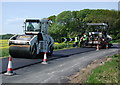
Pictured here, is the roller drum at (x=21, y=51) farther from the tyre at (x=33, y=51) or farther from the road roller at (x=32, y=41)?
the tyre at (x=33, y=51)

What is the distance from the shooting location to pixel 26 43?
15.3 m

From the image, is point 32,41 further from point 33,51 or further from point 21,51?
point 21,51

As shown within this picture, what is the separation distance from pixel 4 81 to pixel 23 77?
93 cm

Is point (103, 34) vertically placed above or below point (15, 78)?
above

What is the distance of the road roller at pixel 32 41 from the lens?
49.9ft

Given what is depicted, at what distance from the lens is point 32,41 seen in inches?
607

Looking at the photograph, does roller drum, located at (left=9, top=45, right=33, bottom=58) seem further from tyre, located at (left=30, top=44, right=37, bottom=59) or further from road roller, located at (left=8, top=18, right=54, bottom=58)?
tyre, located at (left=30, top=44, right=37, bottom=59)

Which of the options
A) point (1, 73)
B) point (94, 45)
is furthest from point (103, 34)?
point (1, 73)

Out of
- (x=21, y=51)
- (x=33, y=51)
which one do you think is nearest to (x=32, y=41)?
(x=33, y=51)

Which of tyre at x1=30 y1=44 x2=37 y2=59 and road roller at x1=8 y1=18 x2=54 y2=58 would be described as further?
tyre at x1=30 y1=44 x2=37 y2=59

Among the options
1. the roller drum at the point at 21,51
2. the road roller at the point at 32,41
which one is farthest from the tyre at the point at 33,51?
the roller drum at the point at 21,51

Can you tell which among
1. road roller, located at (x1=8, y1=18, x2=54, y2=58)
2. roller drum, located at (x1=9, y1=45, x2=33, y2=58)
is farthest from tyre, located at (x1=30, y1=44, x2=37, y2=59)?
roller drum, located at (x1=9, y1=45, x2=33, y2=58)

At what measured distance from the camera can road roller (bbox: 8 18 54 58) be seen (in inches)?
598

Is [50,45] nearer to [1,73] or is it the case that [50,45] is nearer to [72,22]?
[1,73]
